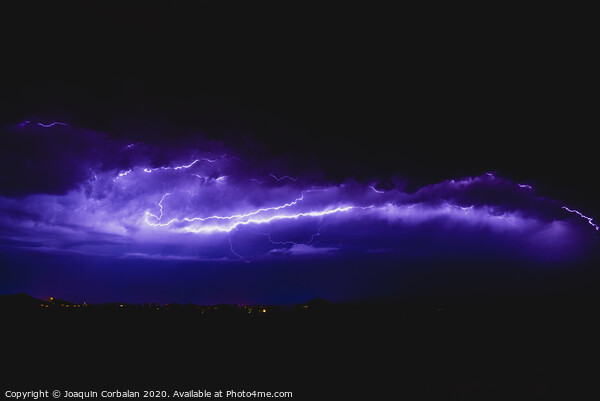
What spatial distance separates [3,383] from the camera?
448cm

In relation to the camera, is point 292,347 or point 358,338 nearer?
point 292,347

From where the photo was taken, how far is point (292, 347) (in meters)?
7.37

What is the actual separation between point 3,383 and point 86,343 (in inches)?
116

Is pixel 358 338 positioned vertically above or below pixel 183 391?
below

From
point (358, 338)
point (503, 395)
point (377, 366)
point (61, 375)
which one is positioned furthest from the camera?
point (358, 338)

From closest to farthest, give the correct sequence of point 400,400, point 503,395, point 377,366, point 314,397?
point 503,395, point 400,400, point 314,397, point 377,366

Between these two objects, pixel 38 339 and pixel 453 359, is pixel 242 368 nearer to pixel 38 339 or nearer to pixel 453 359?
pixel 453 359

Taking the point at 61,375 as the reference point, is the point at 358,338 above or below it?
below

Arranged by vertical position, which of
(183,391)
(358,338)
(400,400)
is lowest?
(358,338)

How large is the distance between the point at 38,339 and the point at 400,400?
8849 mm

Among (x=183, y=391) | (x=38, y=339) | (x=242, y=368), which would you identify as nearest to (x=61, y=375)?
(x=183, y=391)

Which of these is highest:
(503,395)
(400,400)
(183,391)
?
(503,395)

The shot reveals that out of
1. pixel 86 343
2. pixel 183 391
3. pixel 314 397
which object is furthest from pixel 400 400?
pixel 86 343

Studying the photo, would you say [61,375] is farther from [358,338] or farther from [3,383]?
[358,338]
